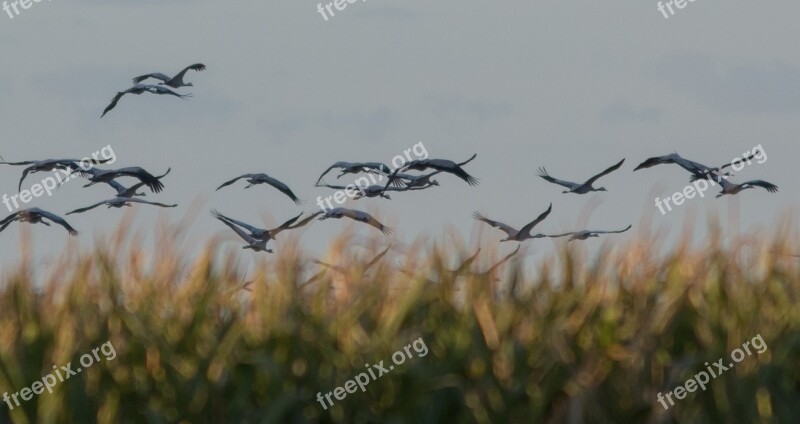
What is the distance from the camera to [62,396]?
748 cm

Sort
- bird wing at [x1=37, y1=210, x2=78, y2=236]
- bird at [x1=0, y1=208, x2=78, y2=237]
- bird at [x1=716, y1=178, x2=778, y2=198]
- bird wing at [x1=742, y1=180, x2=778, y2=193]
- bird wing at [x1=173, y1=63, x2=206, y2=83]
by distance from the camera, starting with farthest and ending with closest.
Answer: bird wing at [x1=173, y1=63, x2=206, y2=83] < bird wing at [x1=742, y1=180, x2=778, y2=193] < bird at [x1=716, y1=178, x2=778, y2=198] < bird wing at [x1=37, y1=210, x2=78, y2=236] < bird at [x1=0, y1=208, x2=78, y2=237]

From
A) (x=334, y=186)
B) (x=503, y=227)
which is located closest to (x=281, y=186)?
(x=334, y=186)

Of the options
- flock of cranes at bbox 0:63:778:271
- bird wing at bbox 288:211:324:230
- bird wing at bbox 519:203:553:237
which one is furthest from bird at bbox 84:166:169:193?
bird wing at bbox 519:203:553:237

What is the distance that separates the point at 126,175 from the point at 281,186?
159 centimetres

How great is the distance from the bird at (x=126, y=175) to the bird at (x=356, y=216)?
9.28 ft

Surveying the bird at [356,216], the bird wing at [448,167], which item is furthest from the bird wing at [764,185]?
the bird at [356,216]

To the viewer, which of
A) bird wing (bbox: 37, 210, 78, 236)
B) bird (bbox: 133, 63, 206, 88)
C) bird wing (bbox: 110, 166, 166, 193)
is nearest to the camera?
bird wing (bbox: 37, 210, 78, 236)

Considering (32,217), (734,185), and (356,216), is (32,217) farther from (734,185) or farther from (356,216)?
(734,185)

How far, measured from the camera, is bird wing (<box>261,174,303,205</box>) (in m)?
10.9

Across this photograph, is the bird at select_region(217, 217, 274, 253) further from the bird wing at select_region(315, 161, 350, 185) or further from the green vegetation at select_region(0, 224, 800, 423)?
the bird wing at select_region(315, 161, 350, 185)

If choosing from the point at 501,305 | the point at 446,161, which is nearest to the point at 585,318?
the point at 501,305

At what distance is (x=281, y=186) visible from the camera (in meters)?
12.3

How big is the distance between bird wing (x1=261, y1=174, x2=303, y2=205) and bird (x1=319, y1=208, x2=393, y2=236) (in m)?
1.89

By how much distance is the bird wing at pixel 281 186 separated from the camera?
10861mm
